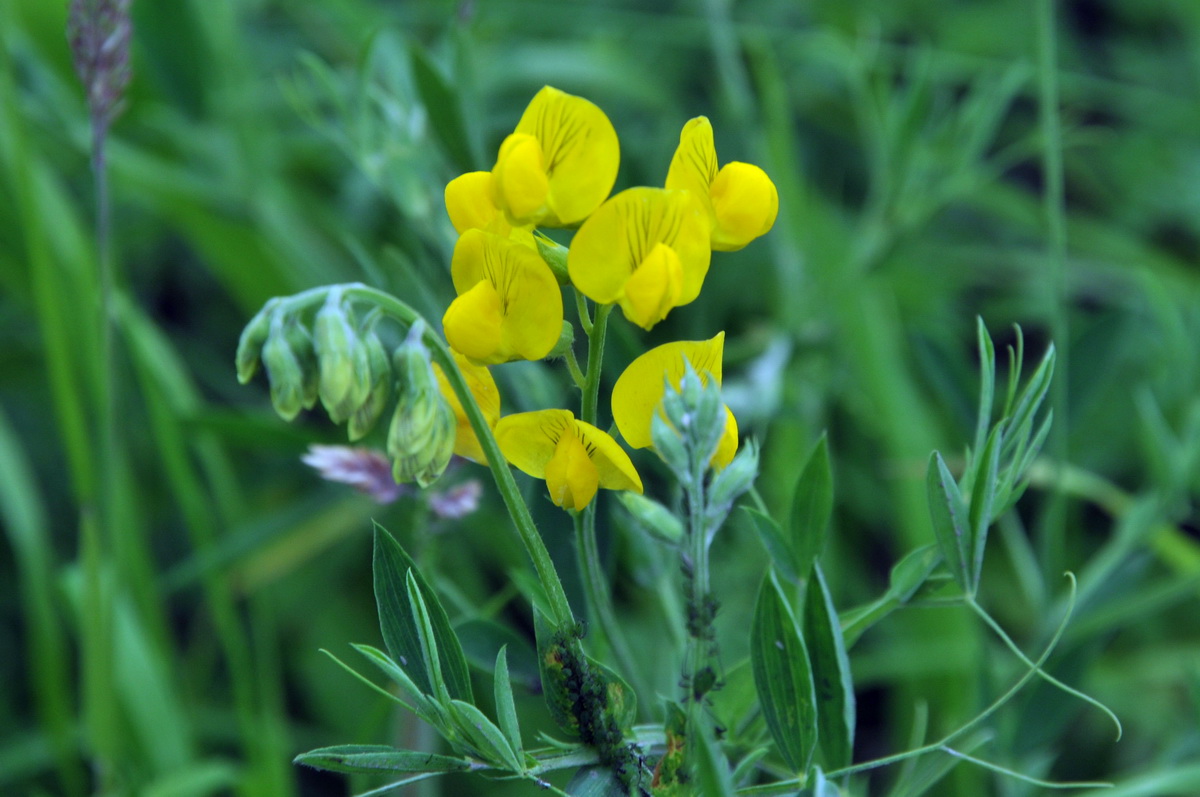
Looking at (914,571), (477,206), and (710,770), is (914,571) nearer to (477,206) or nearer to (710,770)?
(710,770)

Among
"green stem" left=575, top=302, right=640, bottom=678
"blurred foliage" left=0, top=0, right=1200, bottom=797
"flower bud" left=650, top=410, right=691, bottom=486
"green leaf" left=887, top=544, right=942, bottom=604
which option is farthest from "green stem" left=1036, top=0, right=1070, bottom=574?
"flower bud" left=650, top=410, right=691, bottom=486

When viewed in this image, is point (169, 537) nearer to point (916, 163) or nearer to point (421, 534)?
point (421, 534)

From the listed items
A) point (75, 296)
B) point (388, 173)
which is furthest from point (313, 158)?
point (388, 173)

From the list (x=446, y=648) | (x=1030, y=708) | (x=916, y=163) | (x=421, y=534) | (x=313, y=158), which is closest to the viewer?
(x=446, y=648)

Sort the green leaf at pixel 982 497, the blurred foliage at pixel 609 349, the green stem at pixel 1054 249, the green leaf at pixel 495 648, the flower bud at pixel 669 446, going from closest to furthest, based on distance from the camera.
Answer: the flower bud at pixel 669 446 → the green leaf at pixel 982 497 → the green leaf at pixel 495 648 → the green stem at pixel 1054 249 → the blurred foliage at pixel 609 349

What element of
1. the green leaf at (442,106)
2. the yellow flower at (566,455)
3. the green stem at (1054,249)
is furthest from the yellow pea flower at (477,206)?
the green stem at (1054,249)

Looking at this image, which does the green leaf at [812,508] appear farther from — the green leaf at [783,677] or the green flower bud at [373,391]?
the green flower bud at [373,391]
